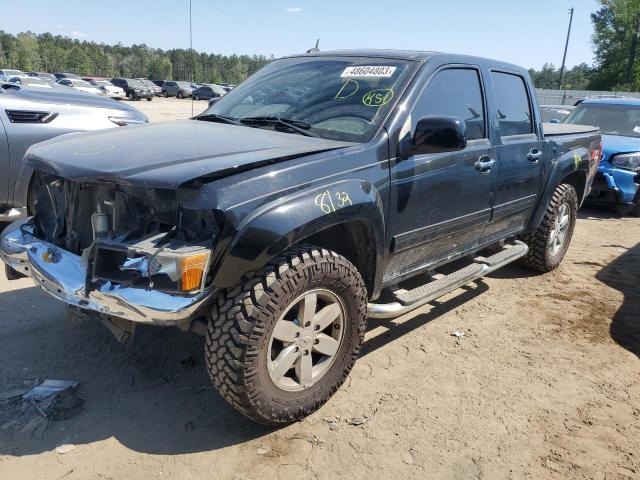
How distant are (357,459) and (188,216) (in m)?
1.39

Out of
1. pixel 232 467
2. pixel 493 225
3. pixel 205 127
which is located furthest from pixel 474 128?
pixel 232 467

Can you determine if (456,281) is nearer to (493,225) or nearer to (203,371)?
(493,225)

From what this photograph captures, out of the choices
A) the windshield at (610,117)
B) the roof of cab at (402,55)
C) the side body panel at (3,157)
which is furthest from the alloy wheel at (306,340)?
the windshield at (610,117)

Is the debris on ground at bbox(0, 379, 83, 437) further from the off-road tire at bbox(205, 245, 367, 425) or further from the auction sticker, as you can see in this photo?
the auction sticker

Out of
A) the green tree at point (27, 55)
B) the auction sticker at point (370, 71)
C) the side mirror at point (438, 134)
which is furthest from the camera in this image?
the green tree at point (27, 55)

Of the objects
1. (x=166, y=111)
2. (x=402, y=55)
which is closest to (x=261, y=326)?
(x=402, y=55)

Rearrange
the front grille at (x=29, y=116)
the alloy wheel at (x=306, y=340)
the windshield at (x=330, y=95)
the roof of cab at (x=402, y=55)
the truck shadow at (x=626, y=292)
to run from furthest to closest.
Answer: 1. the front grille at (x=29, y=116)
2. the truck shadow at (x=626, y=292)
3. the roof of cab at (x=402, y=55)
4. the windshield at (x=330, y=95)
5. the alloy wheel at (x=306, y=340)

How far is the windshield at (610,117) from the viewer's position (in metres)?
8.81

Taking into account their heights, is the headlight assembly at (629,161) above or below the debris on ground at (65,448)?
above

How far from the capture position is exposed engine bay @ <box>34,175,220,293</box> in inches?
88.4

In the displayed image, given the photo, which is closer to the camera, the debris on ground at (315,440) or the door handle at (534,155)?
the debris on ground at (315,440)

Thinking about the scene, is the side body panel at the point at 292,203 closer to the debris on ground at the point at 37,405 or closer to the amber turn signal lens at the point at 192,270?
the amber turn signal lens at the point at 192,270

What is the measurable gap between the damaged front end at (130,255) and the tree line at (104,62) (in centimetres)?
7506

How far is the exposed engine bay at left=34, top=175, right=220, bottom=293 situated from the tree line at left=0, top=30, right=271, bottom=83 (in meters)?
75.1
